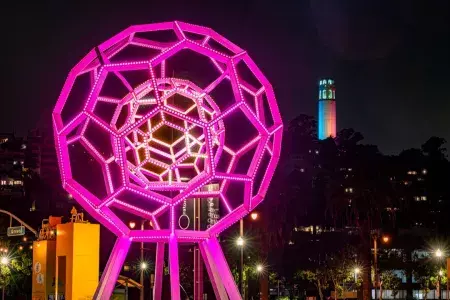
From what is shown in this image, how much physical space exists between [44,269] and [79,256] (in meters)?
4.37

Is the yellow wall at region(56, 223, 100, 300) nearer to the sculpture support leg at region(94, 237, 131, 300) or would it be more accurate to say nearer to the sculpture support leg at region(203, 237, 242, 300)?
the sculpture support leg at region(94, 237, 131, 300)

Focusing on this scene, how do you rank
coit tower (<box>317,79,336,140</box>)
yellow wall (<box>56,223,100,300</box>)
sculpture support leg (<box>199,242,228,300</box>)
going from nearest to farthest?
sculpture support leg (<box>199,242,228,300</box>) < yellow wall (<box>56,223,100,300</box>) < coit tower (<box>317,79,336,140</box>)

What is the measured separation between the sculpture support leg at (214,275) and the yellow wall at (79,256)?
48.9ft

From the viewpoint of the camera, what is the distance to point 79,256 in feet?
124

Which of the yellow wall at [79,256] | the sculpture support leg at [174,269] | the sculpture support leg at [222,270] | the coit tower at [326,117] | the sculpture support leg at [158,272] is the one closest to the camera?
the sculpture support leg at [174,269]

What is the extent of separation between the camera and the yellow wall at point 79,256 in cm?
3766

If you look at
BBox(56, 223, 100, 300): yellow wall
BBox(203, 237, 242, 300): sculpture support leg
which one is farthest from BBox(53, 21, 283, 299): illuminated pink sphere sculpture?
BBox(56, 223, 100, 300): yellow wall

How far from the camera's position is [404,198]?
76.6 metres

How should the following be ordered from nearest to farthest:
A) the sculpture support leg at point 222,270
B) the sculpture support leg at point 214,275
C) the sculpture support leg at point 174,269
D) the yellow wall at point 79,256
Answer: the sculpture support leg at point 174,269, the sculpture support leg at point 214,275, the sculpture support leg at point 222,270, the yellow wall at point 79,256

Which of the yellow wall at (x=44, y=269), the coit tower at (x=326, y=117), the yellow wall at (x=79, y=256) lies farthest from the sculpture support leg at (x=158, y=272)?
the coit tower at (x=326, y=117)

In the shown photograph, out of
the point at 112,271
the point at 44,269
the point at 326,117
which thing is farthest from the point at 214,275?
the point at 326,117

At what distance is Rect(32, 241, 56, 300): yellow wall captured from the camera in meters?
40.9

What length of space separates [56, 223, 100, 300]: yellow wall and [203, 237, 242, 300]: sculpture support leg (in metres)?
14.9

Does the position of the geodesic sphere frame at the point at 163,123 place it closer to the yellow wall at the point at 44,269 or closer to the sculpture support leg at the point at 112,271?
the sculpture support leg at the point at 112,271
